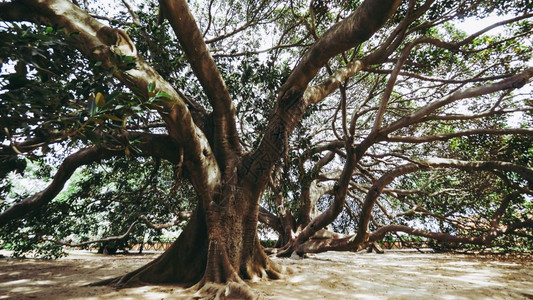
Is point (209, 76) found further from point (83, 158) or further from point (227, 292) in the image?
point (227, 292)

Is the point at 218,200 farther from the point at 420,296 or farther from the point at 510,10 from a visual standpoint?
the point at 510,10

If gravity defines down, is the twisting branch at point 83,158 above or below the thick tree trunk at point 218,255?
above

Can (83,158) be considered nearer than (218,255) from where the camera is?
No

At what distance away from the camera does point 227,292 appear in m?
2.93

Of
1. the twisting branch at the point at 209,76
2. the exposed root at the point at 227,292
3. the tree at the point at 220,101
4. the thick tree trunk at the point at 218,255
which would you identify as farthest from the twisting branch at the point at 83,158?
the exposed root at the point at 227,292

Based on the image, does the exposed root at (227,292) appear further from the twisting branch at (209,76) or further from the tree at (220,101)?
the twisting branch at (209,76)

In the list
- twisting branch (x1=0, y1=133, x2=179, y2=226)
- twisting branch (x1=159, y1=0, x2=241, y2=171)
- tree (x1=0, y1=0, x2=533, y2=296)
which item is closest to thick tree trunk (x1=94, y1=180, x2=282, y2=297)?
tree (x1=0, y1=0, x2=533, y2=296)

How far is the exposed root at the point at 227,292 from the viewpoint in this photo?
2846 millimetres

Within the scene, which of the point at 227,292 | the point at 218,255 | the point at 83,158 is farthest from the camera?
the point at 83,158

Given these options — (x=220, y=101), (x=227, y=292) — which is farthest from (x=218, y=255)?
(x=220, y=101)

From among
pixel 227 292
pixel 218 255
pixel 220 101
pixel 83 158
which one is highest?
pixel 220 101

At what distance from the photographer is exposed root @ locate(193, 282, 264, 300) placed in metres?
2.85

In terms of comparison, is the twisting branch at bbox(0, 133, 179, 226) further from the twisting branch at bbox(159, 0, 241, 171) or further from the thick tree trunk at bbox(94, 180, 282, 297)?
the thick tree trunk at bbox(94, 180, 282, 297)

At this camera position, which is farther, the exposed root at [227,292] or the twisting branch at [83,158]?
the twisting branch at [83,158]
